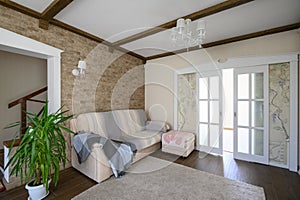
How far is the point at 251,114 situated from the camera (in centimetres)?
305

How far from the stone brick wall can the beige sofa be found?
279 mm

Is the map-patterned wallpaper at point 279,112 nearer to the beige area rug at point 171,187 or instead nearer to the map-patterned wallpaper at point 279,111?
the map-patterned wallpaper at point 279,111

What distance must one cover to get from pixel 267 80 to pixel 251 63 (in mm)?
435

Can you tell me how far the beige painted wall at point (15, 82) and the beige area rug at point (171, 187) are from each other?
285 cm

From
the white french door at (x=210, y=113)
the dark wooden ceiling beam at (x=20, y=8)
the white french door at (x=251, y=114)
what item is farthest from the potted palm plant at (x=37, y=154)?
the white french door at (x=251, y=114)

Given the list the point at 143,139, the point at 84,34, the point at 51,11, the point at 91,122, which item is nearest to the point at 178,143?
the point at 143,139

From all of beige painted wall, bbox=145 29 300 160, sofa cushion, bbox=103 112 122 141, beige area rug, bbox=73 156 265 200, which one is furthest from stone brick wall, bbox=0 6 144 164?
beige area rug, bbox=73 156 265 200

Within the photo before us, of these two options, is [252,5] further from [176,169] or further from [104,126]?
[104,126]

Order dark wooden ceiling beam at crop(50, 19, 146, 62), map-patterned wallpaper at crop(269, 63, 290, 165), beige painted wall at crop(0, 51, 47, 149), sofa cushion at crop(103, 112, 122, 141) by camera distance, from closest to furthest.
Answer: dark wooden ceiling beam at crop(50, 19, 146, 62) < map-patterned wallpaper at crop(269, 63, 290, 165) < sofa cushion at crop(103, 112, 122, 141) < beige painted wall at crop(0, 51, 47, 149)

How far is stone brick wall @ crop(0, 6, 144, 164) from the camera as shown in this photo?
229cm

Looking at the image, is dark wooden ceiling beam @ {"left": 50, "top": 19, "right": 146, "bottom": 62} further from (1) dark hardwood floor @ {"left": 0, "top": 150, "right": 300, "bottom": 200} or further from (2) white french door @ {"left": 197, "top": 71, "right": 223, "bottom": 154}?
(1) dark hardwood floor @ {"left": 0, "top": 150, "right": 300, "bottom": 200}

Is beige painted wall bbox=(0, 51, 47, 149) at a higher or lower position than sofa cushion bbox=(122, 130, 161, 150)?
higher

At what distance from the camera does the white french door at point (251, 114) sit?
290 cm

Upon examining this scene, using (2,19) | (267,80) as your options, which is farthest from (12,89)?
(267,80)
